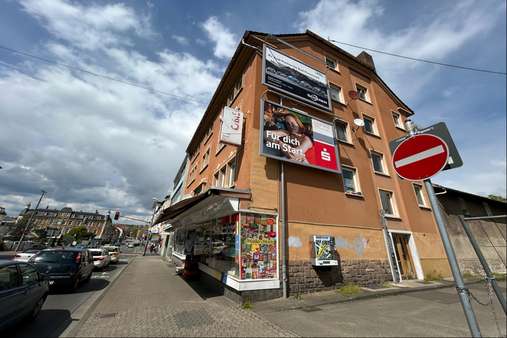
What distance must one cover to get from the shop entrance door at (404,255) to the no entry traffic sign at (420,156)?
10812 mm

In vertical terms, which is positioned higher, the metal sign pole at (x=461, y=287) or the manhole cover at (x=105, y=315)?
the metal sign pole at (x=461, y=287)

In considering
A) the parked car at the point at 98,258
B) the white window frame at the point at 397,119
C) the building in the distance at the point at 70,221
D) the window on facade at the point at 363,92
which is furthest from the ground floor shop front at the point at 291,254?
the building in the distance at the point at 70,221

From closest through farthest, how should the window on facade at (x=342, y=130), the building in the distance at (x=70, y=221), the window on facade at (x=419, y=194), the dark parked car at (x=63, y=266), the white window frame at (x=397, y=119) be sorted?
the dark parked car at (x=63, y=266), the window on facade at (x=342, y=130), the window on facade at (x=419, y=194), the white window frame at (x=397, y=119), the building in the distance at (x=70, y=221)

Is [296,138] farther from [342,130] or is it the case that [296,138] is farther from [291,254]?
[291,254]

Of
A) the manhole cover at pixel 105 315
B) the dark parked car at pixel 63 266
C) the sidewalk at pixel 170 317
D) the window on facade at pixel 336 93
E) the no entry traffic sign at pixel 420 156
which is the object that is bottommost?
the manhole cover at pixel 105 315

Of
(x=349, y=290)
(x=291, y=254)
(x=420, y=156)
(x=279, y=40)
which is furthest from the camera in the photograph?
(x=279, y=40)

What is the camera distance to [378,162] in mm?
14062

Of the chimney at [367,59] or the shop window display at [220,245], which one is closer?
the shop window display at [220,245]

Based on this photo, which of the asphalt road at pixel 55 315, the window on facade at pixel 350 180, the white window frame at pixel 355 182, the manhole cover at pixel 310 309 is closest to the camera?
the asphalt road at pixel 55 315

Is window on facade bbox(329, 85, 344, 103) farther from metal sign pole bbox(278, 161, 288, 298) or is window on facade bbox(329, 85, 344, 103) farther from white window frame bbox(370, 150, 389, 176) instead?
metal sign pole bbox(278, 161, 288, 298)

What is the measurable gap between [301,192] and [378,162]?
24.6 ft

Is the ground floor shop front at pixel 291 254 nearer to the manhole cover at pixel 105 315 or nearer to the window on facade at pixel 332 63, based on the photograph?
the manhole cover at pixel 105 315

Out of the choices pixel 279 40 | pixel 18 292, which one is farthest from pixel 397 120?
pixel 18 292

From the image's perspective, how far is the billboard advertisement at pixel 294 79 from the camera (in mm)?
11078
